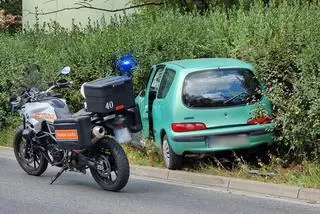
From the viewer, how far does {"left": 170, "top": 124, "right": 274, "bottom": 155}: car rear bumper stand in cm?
956

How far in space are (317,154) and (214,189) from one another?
1.50m

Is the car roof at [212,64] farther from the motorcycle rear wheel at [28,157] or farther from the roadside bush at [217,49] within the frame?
the motorcycle rear wheel at [28,157]

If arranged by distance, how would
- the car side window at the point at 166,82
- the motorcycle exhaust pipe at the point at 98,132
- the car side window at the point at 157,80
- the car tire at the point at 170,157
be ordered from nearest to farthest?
the motorcycle exhaust pipe at the point at 98,132
the car tire at the point at 170,157
the car side window at the point at 166,82
the car side window at the point at 157,80

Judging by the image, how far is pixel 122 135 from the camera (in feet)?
28.3

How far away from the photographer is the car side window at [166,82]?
406 inches

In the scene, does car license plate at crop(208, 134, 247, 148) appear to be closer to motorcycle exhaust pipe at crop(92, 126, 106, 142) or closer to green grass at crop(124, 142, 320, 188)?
green grass at crop(124, 142, 320, 188)

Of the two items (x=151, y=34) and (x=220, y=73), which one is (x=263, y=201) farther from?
(x=151, y=34)

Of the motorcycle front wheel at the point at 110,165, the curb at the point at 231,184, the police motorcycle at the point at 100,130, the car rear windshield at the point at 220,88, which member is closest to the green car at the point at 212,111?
the car rear windshield at the point at 220,88

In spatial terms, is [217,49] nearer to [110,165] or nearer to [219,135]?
[219,135]

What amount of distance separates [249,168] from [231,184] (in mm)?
672

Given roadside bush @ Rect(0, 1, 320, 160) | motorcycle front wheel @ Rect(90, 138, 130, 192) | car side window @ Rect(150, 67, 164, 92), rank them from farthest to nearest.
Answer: car side window @ Rect(150, 67, 164, 92) → roadside bush @ Rect(0, 1, 320, 160) → motorcycle front wheel @ Rect(90, 138, 130, 192)

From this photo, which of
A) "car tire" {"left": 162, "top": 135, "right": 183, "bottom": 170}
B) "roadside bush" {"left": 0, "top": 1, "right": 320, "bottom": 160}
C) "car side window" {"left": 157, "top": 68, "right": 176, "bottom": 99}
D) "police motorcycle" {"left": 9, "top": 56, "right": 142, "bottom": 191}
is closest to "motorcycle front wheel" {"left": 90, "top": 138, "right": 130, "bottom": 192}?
"police motorcycle" {"left": 9, "top": 56, "right": 142, "bottom": 191}

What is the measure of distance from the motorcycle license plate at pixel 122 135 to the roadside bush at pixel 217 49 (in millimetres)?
2228

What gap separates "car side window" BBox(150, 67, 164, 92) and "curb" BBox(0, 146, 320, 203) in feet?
4.35
